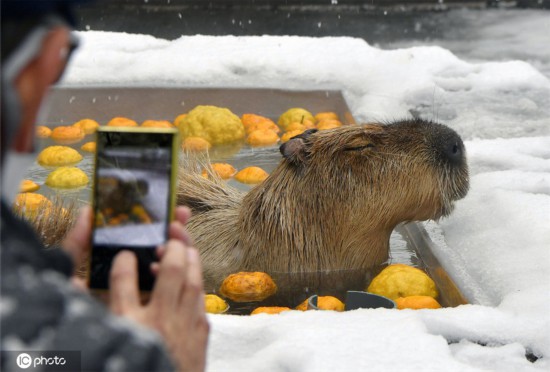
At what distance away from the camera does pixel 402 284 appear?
3629 mm

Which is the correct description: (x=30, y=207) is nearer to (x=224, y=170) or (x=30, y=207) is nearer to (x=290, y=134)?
(x=224, y=170)

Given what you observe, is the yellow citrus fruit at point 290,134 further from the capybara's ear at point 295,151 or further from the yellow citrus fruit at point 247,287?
the yellow citrus fruit at point 247,287

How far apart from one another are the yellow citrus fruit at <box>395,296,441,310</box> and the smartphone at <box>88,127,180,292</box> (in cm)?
195

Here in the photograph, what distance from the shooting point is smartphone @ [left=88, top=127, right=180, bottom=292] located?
163 centimetres

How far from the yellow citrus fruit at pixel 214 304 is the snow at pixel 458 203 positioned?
581 mm

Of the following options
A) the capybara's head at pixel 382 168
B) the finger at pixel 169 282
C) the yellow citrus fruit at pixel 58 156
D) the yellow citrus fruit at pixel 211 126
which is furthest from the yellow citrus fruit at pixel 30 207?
the finger at pixel 169 282

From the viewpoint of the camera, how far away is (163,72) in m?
6.62

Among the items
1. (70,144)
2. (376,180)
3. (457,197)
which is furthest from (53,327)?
(70,144)

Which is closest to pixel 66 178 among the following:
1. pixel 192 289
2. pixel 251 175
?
pixel 251 175

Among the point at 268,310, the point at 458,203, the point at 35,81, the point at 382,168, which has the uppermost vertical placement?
the point at 35,81

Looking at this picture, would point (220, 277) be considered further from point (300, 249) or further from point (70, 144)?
point (70, 144)

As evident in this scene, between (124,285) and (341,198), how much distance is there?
2.29 m

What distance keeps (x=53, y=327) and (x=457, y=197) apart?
9.42ft

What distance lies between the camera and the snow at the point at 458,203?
8.95ft
